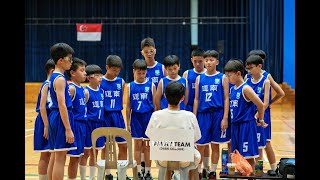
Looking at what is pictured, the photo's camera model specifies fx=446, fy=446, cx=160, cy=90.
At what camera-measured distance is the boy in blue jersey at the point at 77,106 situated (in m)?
4.68

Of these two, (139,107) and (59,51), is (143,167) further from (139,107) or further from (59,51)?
(59,51)

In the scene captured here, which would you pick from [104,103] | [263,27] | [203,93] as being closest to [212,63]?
[203,93]

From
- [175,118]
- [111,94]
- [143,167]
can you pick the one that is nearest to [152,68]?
Answer: [111,94]

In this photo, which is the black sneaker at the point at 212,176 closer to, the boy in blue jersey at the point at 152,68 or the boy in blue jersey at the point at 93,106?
the boy in blue jersey at the point at 93,106

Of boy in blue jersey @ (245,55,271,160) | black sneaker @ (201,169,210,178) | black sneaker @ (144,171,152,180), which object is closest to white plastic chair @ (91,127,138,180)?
black sneaker @ (144,171,152,180)

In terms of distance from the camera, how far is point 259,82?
5.48 m

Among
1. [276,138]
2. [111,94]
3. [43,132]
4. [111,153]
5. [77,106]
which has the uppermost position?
[111,94]

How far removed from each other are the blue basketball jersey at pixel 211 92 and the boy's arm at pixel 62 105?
73.6 inches

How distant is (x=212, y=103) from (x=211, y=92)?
0.44 feet

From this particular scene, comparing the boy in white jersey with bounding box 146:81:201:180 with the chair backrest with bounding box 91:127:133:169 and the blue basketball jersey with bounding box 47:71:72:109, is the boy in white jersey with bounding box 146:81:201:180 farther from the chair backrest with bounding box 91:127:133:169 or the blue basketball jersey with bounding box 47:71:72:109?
the blue basketball jersey with bounding box 47:71:72:109

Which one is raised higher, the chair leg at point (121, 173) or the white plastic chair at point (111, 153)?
the white plastic chair at point (111, 153)

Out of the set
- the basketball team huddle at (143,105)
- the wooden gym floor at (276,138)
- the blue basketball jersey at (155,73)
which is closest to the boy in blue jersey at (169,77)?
the basketball team huddle at (143,105)
